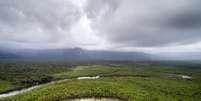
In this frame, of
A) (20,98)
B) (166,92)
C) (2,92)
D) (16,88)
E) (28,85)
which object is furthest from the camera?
(28,85)

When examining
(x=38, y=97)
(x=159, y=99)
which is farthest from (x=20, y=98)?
(x=159, y=99)

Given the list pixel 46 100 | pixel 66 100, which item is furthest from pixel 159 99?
pixel 46 100

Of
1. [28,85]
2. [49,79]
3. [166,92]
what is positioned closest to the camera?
[166,92]

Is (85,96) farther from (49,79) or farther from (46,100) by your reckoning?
(49,79)

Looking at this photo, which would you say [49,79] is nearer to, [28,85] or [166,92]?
[28,85]

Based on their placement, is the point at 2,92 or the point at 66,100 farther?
the point at 2,92

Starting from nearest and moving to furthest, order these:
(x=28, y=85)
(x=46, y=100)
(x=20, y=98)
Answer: (x=46, y=100)
(x=20, y=98)
(x=28, y=85)

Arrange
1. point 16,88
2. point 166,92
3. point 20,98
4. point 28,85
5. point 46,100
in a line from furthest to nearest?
point 28,85, point 16,88, point 166,92, point 20,98, point 46,100

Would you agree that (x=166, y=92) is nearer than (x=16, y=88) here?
Yes

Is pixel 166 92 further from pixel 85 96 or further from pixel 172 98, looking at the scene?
pixel 85 96
